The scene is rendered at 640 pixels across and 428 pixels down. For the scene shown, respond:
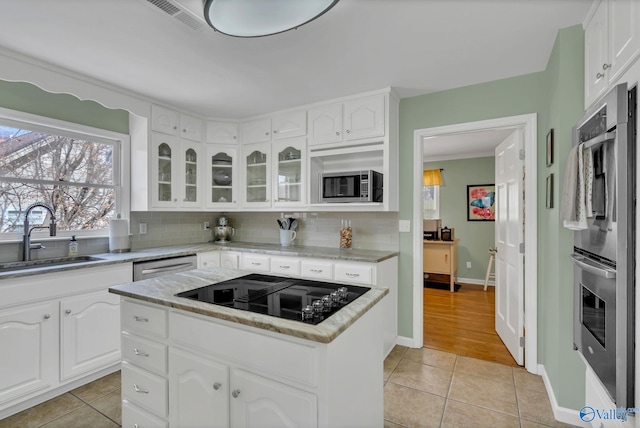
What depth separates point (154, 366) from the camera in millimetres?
1502

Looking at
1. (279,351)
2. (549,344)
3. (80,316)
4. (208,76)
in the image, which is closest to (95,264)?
(80,316)

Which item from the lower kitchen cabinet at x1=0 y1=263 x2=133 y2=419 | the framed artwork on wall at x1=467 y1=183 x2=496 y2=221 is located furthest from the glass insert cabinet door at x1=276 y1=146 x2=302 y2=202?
the framed artwork on wall at x1=467 y1=183 x2=496 y2=221

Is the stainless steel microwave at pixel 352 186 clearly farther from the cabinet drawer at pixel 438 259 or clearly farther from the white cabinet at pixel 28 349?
the cabinet drawer at pixel 438 259

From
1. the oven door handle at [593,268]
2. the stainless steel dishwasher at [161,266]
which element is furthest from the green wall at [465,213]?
the stainless steel dishwasher at [161,266]

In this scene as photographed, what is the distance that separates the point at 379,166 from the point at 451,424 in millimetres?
2270

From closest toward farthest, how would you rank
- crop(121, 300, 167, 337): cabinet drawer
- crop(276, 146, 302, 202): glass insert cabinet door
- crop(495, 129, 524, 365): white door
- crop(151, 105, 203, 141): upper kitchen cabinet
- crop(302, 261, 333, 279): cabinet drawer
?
crop(121, 300, 167, 337): cabinet drawer
crop(495, 129, 524, 365): white door
crop(302, 261, 333, 279): cabinet drawer
crop(151, 105, 203, 141): upper kitchen cabinet
crop(276, 146, 302, 202): glass insert cabinet door

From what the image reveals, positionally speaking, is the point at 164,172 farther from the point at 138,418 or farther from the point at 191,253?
the point at 138,418

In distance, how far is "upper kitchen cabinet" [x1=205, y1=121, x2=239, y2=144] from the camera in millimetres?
3619

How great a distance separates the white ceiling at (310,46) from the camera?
5.57 ft

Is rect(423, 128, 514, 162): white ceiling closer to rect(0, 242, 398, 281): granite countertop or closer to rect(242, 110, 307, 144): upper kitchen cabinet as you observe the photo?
rect(242, 110, 307, 144): upper kitchen cabinet

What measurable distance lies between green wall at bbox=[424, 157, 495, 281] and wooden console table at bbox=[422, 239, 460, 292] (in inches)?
24.0

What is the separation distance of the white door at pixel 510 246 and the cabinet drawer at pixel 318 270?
5.40ft

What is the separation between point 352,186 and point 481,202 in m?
3.83

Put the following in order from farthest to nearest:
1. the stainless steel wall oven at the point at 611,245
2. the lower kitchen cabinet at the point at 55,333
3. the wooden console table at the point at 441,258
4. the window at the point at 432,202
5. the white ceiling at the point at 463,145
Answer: the window at the point at 432,202 < the wooden console table at the point at 441,258 < the white ceiling at the point at 463,145 < the lower kitchen cabinet at the point at 55,333 < the stainless steel wall oven at the point at 611,245
